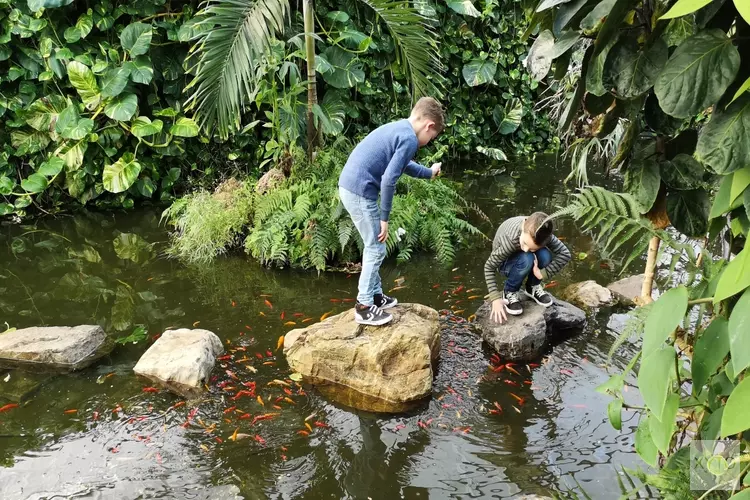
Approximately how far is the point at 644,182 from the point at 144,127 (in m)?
6.52

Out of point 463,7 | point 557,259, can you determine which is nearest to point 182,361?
point 557,259

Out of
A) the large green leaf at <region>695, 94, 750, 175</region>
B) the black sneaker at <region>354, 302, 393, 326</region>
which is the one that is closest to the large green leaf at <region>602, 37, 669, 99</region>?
the large green leaf at <region>695, 94, 750, 175</region>

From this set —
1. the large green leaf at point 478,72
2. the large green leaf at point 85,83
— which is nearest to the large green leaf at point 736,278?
the large green leaf at point 85,83

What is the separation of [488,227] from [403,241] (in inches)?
52.6

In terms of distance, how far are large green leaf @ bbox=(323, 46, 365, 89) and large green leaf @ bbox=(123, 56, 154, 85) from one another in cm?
204

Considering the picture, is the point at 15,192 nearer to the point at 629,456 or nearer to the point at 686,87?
the point at 629,456

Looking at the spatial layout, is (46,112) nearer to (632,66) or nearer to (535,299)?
(535,299)

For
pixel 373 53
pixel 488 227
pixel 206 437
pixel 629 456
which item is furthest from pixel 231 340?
pixel 373 53

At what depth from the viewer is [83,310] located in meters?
5.00

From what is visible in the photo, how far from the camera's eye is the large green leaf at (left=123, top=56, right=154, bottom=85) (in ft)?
22.1

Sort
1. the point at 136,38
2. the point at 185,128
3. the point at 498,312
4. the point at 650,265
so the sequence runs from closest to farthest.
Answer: the point at 650,265
the point at 498,312
the point at 136,38
the point at 185,128

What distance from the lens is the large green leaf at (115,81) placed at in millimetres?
6660

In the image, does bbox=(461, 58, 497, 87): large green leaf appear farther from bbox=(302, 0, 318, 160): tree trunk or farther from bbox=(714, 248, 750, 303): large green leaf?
bbox=(714, 248, 750, 303): large green leaf

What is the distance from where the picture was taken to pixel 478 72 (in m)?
8.66
